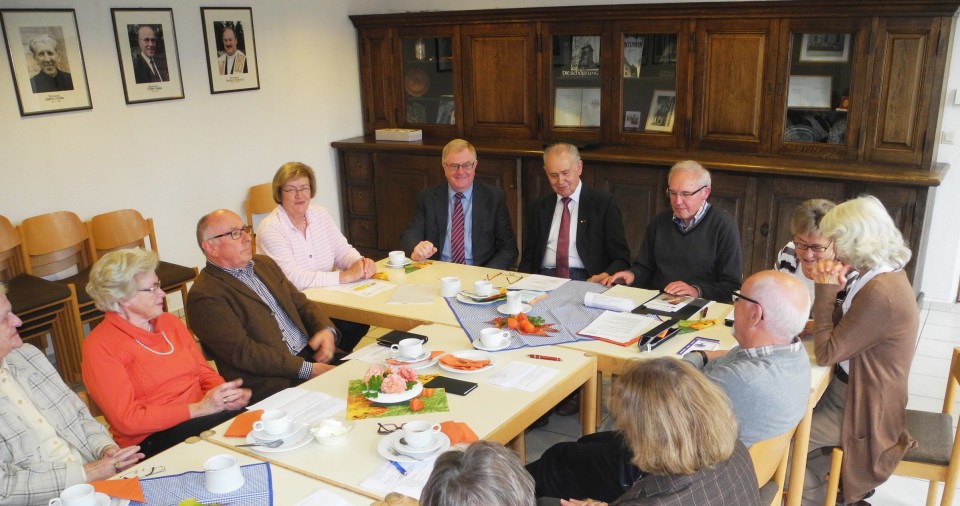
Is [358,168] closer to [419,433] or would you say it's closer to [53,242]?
[53,242]

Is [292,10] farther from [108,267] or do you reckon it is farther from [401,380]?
[401,380]

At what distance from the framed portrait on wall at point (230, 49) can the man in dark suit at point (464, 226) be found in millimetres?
2120

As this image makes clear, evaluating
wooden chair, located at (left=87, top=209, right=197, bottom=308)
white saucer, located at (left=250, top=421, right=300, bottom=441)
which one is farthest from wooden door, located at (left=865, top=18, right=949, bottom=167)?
wooden chair, located at (left=87, top=209, right=197, bottom=308)

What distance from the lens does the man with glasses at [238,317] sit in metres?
2.99

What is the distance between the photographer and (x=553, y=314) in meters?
3.18

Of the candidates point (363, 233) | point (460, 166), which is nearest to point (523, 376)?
point (460, 166)

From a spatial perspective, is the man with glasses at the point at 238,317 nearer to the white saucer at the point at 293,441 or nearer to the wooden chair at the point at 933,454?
the white saucer at the point at 293,441

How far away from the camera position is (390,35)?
20.9ft

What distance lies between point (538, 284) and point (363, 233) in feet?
11.2

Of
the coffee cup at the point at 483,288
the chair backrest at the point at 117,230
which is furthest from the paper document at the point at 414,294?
the chair backrest at the point at 117,230

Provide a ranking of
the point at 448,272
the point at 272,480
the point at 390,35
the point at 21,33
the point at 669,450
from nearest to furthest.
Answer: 1. the point at 669,450
2. the point at 272,480
3. the point at 448,272
4. the point at 21,33
5. the point at 390,35

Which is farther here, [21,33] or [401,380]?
[21,33]

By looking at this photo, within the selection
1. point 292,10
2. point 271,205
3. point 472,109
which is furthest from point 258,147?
point 472,109

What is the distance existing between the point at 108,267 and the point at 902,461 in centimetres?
275
